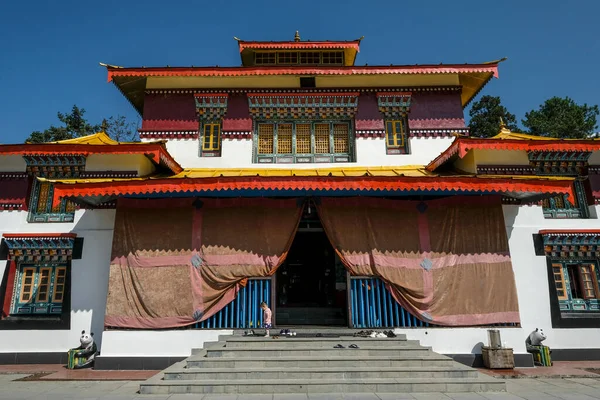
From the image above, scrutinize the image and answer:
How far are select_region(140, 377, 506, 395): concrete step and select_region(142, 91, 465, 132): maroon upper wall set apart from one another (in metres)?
7.69

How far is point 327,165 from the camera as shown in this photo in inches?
471

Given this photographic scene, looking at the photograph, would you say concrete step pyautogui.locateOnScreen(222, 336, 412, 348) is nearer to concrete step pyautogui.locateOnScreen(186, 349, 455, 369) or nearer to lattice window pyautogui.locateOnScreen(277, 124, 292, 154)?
concrete step pyautogui.locateOnScreen(186, 349, 455, 369)

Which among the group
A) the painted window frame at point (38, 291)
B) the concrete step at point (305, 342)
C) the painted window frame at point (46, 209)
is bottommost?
the concrete step at point (305, 342)

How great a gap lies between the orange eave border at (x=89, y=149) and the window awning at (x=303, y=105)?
11.6 feet

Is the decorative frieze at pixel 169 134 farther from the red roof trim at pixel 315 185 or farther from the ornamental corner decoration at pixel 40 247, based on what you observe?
the ornamental corner decoration at pixel 40 247

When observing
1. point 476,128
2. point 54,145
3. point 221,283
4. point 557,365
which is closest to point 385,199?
point 221,283

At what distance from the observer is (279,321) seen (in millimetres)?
11500

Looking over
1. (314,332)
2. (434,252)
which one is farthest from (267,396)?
(434,252)

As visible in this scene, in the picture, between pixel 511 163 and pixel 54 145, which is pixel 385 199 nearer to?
pixel 511 163

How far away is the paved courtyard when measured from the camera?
6379 millimetres

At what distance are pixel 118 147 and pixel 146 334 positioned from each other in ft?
15.6

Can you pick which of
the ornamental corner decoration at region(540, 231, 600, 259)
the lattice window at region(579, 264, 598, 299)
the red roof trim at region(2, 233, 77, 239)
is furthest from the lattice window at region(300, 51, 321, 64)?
the lattice window at region(579, 264, 598, 299)

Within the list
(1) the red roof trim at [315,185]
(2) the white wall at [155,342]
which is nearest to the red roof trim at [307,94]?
(1) the red roof trim at [315,185]

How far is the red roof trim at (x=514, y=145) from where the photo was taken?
9.62 metres
